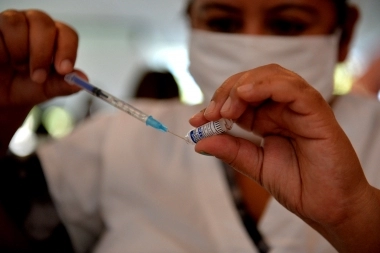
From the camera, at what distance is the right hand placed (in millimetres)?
617

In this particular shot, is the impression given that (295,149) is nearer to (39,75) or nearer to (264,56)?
(264,56)

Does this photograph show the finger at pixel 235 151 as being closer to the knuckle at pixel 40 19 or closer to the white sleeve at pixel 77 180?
the knuckle at pixel 40 19

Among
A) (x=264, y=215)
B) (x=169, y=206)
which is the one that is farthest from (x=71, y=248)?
(x=264, y=215)

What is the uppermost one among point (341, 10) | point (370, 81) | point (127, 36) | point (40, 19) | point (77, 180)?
point (341, 10)

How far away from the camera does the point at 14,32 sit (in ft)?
2.01

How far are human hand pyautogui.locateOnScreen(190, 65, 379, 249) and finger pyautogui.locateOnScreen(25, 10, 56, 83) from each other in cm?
27

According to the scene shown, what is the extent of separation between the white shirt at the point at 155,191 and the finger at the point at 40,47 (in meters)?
0.27

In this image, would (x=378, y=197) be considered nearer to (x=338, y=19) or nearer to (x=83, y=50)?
(x=338, y=19)

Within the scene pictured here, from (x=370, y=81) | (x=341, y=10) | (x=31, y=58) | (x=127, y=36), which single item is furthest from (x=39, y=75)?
(x=127, y=36)

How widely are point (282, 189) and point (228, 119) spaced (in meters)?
0.13

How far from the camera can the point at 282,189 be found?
536 millimetres

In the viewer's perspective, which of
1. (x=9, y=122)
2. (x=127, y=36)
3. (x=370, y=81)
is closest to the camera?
(x=9, y=122)

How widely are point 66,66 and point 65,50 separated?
0.03 metres

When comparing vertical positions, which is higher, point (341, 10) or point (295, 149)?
point (341, 10)
